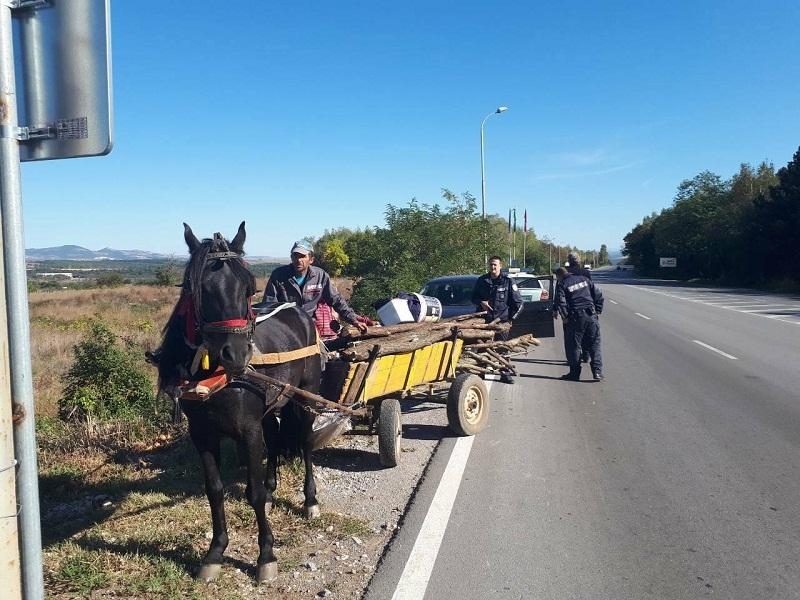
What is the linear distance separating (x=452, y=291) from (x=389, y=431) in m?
6.44

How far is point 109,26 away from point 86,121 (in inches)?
14.3

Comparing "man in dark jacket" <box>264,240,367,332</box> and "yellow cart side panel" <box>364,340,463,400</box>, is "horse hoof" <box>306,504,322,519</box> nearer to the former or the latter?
"yellow cart side panel" <box>364,340,463,400</box>

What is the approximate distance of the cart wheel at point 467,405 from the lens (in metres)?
7.17

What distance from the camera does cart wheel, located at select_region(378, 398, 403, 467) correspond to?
6027 millimetres

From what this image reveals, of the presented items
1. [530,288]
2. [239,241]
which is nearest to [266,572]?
[239,241]

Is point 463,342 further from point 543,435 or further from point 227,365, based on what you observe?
point 227,365

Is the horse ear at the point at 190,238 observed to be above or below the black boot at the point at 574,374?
above

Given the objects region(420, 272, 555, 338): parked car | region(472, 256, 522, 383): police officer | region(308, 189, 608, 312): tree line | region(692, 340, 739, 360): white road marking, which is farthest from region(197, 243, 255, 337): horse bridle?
region(308, 189, 608, 312): tree line

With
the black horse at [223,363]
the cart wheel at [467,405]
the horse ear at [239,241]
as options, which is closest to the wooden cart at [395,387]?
the cart wheel at [467,405]

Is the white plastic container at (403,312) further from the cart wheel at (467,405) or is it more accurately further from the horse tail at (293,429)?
the horse tail at (293,429)

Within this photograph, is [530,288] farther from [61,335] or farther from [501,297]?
[61,335]

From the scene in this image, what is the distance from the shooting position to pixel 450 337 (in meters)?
7.19

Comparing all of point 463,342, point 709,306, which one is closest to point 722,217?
point 709,306

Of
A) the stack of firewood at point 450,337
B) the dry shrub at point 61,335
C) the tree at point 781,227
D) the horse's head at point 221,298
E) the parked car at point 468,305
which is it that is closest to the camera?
the horse's head at point 221,298
